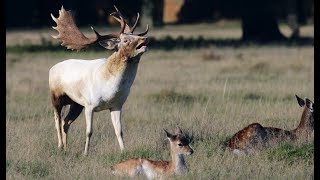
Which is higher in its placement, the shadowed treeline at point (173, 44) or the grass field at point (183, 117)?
the grass field at point (183, 117)

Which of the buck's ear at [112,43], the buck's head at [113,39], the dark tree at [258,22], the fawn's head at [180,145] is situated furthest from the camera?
the dark tree at [258,22]

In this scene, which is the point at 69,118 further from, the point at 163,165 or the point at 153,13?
the point at 153,13

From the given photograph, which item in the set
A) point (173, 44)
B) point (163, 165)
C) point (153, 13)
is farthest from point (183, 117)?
point (153, 13)

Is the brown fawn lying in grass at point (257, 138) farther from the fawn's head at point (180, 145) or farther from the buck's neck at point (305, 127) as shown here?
the fawn's head at point (180, 145)

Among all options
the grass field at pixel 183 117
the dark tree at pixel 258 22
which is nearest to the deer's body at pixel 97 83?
the grass field at pixel 183 117

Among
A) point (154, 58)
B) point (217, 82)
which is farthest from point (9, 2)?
point (217, 82)

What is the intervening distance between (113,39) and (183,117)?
9.69 ft

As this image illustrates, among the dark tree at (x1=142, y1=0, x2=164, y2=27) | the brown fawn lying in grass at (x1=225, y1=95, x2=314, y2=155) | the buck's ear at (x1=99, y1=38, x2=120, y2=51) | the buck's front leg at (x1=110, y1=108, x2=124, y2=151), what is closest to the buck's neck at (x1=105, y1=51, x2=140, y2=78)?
the buck's ear at (x1=99, y1=38, x2=120, y2=51)

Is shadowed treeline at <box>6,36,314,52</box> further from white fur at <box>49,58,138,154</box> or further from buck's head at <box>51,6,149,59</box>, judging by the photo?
white fur at <box>49,58,138,154</box>

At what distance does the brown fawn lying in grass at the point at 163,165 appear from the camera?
9.62 m

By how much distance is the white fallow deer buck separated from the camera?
450 inches

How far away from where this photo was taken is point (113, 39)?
11734mm

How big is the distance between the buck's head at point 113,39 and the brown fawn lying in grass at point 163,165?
1.62 m
